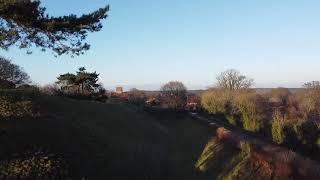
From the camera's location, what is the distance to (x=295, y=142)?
28.6 meters

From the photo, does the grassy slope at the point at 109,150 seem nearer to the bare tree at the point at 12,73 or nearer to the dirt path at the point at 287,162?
the dirt path at the point at 287,162

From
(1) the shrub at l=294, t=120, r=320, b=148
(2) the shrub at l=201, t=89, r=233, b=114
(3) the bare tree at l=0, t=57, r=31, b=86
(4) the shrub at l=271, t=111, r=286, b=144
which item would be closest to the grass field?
(4) the shrub at l=271, t=111, r=286, b=144

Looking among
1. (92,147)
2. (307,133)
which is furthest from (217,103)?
(92,147)

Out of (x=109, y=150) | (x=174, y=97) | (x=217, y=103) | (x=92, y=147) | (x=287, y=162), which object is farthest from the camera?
(x=174, y=97)

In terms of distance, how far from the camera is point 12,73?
250 feet

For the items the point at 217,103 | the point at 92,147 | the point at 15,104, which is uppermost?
the point at 15,104

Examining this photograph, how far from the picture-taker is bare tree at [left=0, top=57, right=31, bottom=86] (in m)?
72.5

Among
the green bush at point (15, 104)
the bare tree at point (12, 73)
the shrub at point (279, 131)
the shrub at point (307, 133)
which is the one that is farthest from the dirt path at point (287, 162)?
the bare tree at point (12, 73)

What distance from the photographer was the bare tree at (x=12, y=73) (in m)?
72.5

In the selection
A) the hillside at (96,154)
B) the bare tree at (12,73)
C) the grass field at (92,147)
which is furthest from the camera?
the bare tree at (12,73)

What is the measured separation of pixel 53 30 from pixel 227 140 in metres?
Result: 12.5

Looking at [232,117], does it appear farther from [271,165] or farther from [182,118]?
[271,165]

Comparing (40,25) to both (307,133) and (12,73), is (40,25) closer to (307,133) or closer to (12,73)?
(307,133)

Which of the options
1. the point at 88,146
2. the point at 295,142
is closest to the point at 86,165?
the point at 88,146
